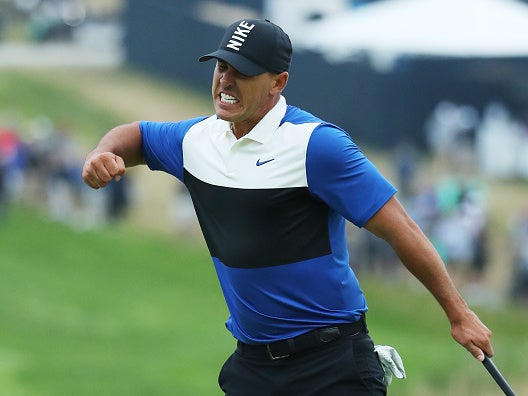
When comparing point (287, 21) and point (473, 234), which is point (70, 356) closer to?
point (473, 234)

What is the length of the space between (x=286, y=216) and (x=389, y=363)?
75 cm

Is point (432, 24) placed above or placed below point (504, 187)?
above

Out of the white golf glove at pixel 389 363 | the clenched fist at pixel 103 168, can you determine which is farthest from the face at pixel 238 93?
the white golf glove at pixel 389 363

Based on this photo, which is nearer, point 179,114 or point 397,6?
point 397,6

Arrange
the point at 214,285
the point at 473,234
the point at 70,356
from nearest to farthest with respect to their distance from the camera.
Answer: the point at 70,356, the point at 473,234, the point at 214,285

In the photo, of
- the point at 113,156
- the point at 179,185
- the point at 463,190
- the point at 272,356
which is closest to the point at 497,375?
the point at 272,356

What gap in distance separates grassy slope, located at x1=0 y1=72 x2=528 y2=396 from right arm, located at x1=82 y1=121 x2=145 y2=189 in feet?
29.0

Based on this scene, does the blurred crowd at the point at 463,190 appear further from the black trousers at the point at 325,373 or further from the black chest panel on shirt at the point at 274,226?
the black chest panel on shirt at the point at 274,226

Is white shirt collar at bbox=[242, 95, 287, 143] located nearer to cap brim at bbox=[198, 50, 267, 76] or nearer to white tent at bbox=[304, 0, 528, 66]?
cap brim at bbox=[198, 50, 267, 76]

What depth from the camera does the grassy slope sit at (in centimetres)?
1625

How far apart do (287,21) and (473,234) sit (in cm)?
593

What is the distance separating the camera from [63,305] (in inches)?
824

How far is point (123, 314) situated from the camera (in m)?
20.7

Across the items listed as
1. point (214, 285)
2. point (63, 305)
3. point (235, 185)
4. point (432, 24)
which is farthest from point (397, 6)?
point (235, 185)
